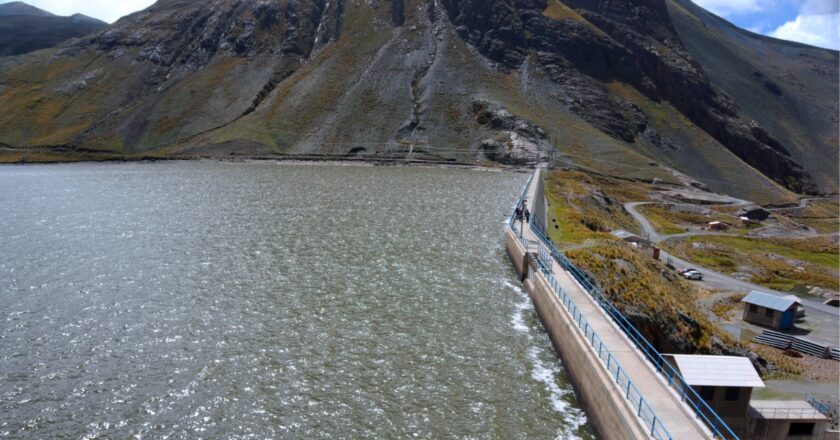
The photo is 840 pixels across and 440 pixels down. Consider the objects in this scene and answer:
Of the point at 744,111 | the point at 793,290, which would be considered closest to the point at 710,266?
the point at 793,290

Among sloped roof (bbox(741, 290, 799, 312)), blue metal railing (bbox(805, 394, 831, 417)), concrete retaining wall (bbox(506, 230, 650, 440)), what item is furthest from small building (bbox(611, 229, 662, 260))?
concrete retaining wall (bbox(506, 230, 650, 440))

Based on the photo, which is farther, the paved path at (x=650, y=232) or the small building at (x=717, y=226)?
the small building at (x=717, y=226)

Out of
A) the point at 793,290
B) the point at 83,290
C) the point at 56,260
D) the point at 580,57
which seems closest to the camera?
the point at 83,290

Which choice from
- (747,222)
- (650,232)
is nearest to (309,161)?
(650,232)

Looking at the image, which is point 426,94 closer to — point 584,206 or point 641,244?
point 584,206

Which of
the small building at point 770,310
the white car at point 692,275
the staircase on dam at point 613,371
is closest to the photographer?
the staircase on dam at point 613,371

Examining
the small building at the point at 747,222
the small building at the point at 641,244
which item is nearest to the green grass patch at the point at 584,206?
the small building at the point at 641,244

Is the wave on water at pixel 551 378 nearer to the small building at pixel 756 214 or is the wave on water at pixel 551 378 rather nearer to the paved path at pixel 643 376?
the paved path at pixel 643 376

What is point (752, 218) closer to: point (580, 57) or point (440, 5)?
point (580, 57)
